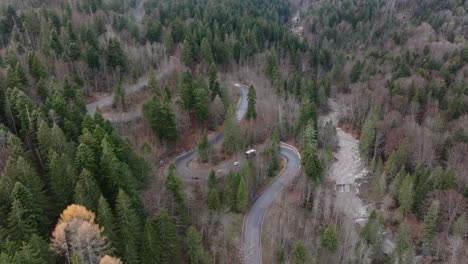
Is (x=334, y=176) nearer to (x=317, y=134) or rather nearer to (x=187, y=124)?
(x=317, y=134)

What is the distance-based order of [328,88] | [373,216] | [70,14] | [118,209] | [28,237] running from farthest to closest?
[328,88]
[70,14]
[373,216]
[118,209]
[28,237]

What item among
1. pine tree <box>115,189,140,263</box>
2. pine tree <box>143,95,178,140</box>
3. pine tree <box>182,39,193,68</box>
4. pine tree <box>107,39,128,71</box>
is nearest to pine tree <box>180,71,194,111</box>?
pine tree <box>143,95,178,140</box>

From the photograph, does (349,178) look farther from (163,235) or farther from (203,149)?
(163,235)

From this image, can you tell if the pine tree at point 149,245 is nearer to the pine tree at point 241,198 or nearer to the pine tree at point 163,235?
the pine tree at point 163,235

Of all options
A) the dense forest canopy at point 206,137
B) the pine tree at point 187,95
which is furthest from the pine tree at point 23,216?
the pine tree at point 187,95

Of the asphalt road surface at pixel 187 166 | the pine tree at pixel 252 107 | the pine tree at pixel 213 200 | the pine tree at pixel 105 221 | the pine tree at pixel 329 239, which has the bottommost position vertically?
the pine tree at pixel 329 239

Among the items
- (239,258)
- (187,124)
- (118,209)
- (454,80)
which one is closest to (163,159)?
(187,124)

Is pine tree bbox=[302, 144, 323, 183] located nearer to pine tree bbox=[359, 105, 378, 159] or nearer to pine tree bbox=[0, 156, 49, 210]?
pine tree bbox=[359, 105, 378, 159]
